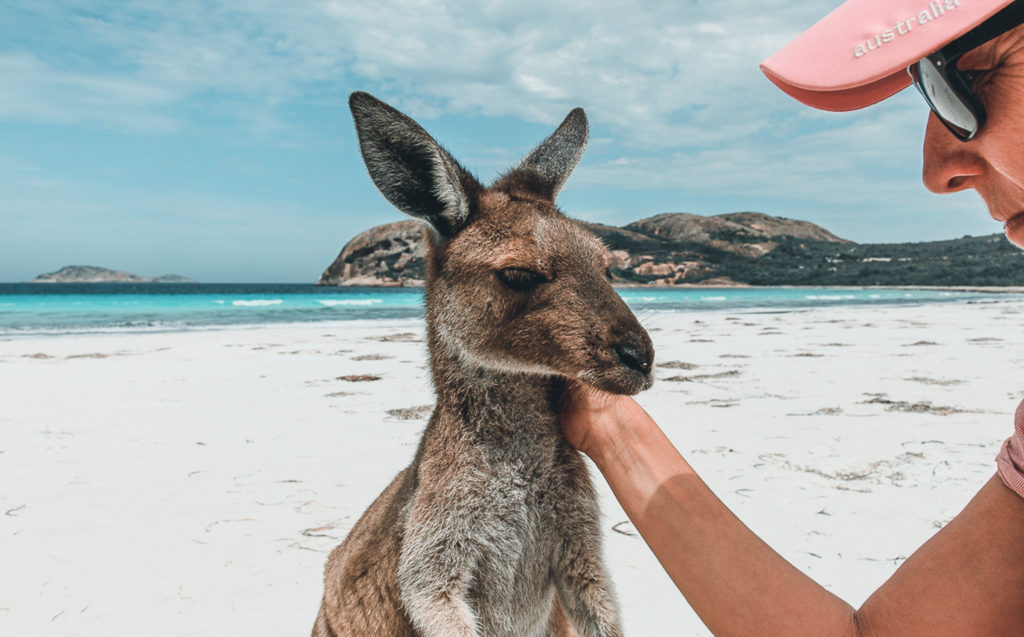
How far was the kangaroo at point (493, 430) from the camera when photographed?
1.95 metres

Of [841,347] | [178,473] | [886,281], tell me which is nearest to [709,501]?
[178,473]

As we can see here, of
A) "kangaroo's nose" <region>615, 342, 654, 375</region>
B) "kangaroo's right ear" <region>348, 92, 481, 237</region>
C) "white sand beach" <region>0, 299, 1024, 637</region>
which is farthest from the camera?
"white sand beach" <region>0, 299, 1024, 637</region>

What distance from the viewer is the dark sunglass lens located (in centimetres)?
106

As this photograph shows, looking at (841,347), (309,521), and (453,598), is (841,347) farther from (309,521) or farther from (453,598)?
(453,598)

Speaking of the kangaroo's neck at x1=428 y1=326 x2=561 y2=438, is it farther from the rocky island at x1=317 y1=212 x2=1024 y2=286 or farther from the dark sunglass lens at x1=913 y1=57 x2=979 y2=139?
the rocky island at x1=317 y1=212 x2=1024 y2=286

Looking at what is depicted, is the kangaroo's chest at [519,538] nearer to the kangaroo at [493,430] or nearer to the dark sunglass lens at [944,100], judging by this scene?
the kangaroo at [493,430]

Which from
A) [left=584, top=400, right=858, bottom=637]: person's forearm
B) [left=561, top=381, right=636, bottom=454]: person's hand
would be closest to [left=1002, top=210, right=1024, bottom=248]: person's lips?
[left=584, top=400, right=858, bottom=637]: person's forearm

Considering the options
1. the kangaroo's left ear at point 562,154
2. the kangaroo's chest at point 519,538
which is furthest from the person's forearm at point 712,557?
the kangaroo's left ear at point 562,154

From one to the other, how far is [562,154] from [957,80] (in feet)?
5.29

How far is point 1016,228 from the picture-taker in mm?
1260

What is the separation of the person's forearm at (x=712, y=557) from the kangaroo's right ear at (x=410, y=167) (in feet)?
3.12

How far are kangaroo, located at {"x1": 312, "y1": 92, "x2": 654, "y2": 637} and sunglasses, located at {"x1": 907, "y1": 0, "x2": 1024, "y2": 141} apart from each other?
93 centimetres

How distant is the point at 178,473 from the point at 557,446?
3.32 metres

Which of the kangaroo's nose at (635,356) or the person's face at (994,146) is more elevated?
the person's face at (994,146)
